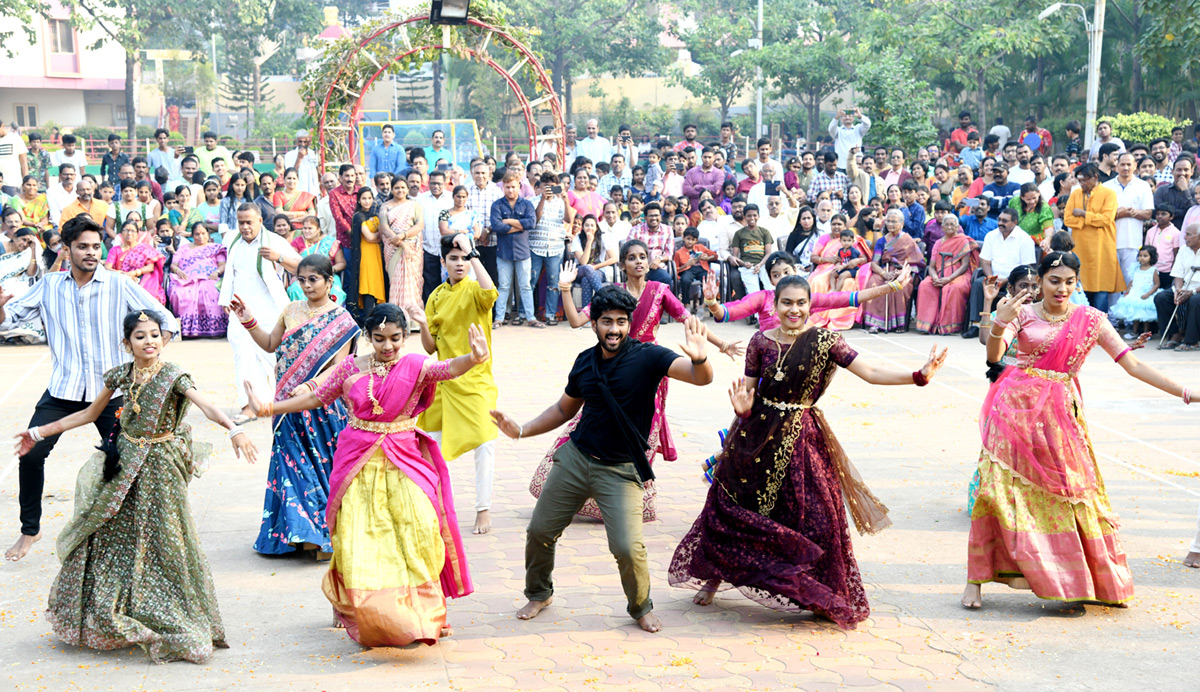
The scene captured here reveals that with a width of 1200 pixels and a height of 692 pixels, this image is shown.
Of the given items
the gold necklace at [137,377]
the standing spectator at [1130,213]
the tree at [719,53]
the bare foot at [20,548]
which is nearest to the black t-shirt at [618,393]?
the gold necklace at [137,377]

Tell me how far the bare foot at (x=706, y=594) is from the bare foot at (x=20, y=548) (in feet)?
11.6

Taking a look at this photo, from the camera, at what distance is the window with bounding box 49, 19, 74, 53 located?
48375mm

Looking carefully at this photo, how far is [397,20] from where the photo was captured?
1717cm

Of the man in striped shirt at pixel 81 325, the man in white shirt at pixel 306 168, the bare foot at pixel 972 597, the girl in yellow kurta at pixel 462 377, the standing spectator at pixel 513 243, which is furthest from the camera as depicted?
the man in white shirt at pixel 306 168

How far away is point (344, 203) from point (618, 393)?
31.1 ft

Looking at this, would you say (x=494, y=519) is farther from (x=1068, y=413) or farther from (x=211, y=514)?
(x=1068, y=413)

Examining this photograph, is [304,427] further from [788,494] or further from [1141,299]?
[1141,299]

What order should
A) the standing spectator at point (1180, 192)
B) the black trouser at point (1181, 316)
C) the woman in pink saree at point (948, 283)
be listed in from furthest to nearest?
the woman in pink saree at point (948, 283)
the standing spectator at point (1180, 192)
the black trouser at point (1181, 316)

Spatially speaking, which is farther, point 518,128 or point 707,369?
point 518,128

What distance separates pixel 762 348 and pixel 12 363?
10039 millimetres

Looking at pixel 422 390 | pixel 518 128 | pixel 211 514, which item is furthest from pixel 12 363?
pixel 518 128

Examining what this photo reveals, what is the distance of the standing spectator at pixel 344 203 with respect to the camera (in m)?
13.9

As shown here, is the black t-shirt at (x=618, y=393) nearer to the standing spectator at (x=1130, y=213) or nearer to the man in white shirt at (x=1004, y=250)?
the man in white shirt at (x=1004, y=250)

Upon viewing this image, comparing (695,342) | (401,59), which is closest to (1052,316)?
(695,342)
